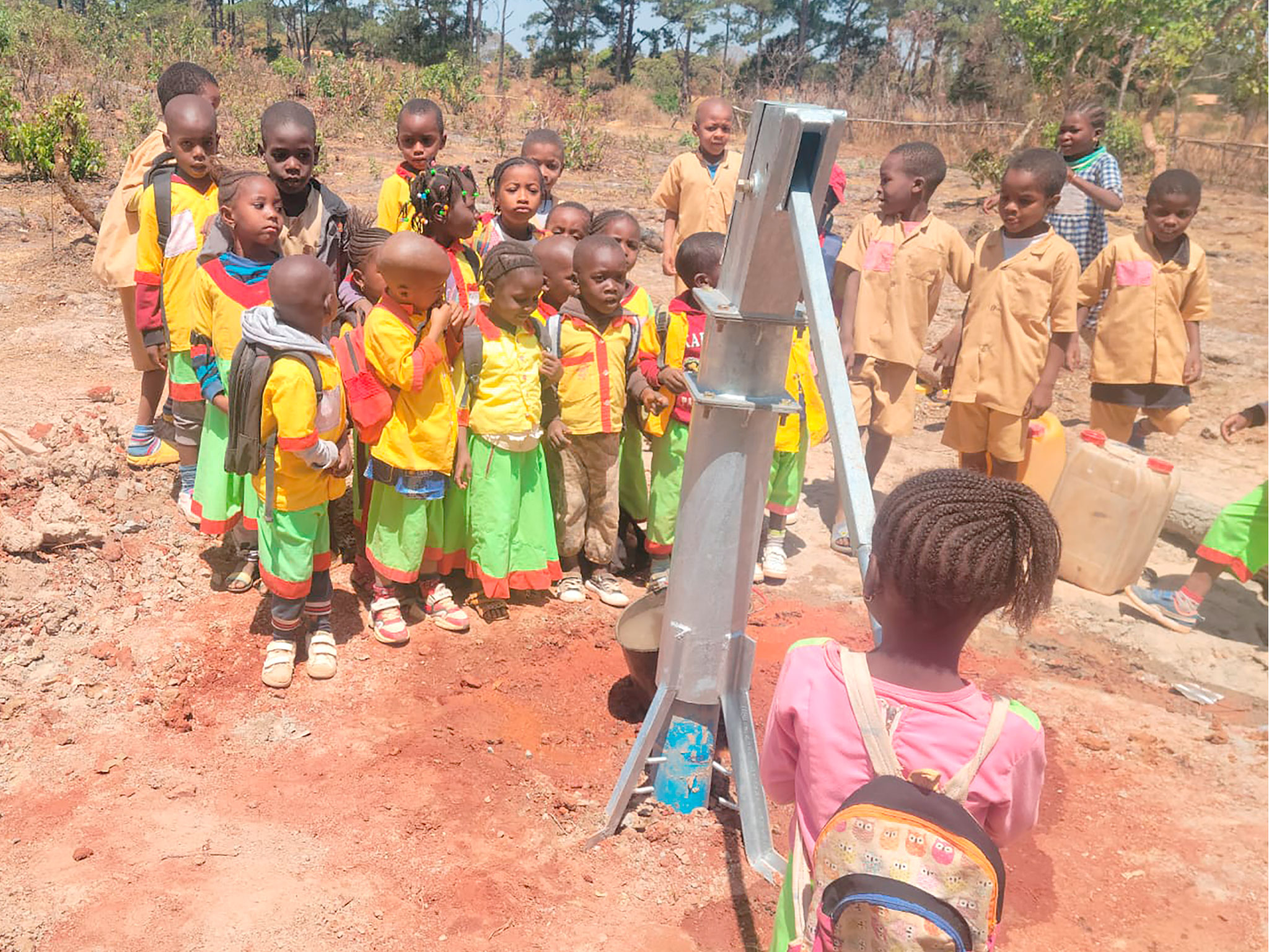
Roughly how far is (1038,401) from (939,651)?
3335 mm

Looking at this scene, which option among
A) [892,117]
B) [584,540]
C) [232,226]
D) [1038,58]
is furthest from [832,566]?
[892,117]

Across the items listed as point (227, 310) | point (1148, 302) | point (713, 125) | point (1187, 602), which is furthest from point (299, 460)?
point (1148, 302)

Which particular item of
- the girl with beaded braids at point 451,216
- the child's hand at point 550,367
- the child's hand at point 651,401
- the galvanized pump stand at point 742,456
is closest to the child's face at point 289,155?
the girl with beaded braids at point 451,216

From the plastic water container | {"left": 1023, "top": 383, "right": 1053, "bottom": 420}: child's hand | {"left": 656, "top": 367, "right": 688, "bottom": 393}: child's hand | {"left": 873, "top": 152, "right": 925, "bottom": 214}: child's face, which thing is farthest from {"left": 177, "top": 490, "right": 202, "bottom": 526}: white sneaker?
the plastic water container

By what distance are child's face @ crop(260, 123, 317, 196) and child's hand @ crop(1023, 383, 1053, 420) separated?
3.29m

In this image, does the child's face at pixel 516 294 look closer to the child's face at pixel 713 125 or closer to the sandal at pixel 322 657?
the sandal at pixel 322 657

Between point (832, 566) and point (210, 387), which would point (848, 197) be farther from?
point (210, 387)

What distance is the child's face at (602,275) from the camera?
3.50m

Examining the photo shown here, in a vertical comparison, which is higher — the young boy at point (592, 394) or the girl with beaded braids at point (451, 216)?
the girl with beaded braids at point (451, 216)

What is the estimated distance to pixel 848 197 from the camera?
587 inches

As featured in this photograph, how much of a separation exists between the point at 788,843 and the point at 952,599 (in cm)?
167

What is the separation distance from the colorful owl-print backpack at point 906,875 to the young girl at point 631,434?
2.67 meters

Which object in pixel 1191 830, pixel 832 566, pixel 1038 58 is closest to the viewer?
pixel 1191 830

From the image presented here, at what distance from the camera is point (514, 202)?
3.94m
